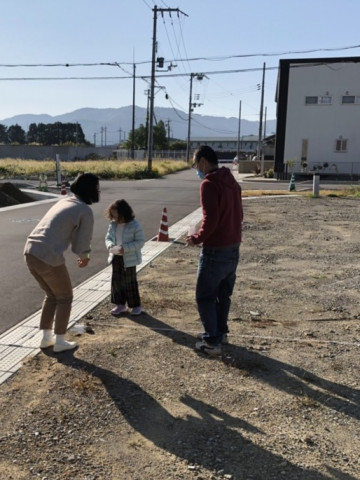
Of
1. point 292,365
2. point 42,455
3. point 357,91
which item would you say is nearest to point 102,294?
point 292,365

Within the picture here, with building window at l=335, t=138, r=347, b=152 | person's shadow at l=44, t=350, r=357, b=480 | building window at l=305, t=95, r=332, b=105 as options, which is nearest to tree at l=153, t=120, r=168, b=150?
building window at l=305, t=95, r=332, b=105

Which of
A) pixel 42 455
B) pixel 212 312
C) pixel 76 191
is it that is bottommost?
pixel 42 455

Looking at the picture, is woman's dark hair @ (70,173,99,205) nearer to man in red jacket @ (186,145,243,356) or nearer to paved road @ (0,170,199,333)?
man in red jacket @ (186,145,243,356)

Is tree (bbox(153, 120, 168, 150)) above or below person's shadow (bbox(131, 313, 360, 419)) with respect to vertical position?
above

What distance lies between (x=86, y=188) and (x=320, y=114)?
3593 centimetres

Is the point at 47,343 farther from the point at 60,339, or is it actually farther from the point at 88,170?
the point at 88,170

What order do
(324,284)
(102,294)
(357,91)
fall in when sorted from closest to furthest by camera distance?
(102,294) < (324,284) < (357,91)

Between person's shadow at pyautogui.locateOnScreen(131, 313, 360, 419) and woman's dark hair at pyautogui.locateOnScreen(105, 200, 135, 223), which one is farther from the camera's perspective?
woman's dark hair at pyautogui.locateOnScreen(105, 200, 135, 223)

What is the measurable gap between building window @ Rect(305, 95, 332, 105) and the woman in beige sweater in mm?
35942

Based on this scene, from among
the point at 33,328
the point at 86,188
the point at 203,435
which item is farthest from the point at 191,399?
the point at 33,328

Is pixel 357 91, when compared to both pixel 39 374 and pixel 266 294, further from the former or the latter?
pixel 39 374

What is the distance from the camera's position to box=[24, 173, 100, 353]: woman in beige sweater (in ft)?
12.6

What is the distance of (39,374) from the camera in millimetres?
3791

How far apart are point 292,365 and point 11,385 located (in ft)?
7.52
